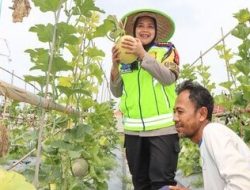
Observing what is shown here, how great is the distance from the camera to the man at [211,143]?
139 centimetres

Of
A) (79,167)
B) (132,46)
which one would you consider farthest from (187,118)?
(79,167)

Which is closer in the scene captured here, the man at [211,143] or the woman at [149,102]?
the man at [211,143]

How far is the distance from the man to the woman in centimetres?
49

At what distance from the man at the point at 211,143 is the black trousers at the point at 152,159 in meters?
0.55

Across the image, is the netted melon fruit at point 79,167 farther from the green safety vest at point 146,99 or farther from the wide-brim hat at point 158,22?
the wide-brim hat at point 158,22

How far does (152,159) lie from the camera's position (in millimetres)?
2297

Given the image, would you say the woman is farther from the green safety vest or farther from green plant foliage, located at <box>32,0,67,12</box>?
green plant foliage, located at <box>32,0,67,12</box>

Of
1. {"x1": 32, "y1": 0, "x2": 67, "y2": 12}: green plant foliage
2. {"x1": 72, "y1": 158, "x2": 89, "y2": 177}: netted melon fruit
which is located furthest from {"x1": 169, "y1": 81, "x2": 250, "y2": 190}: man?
{"x1": 72, "y1": 158, "x2": 89, "y2": 177}: netted melon fruit

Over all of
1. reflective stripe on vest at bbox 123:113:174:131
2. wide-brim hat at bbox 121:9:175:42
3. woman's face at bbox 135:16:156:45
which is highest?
wide-brim hat at bbox 121:9:175:42

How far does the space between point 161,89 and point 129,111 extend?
0.22 meters

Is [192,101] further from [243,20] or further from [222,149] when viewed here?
[243,20]

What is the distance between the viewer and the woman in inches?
89.0

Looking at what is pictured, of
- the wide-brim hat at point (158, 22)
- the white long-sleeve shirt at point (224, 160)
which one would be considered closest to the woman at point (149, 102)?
the wide-brim hat at point (158, 22)

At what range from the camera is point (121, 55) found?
214cm
